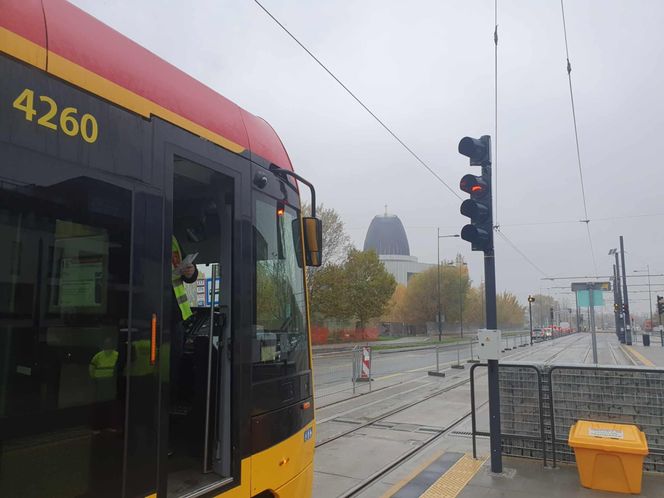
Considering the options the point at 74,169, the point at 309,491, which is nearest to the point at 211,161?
the point at 74,169

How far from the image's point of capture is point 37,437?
220cm

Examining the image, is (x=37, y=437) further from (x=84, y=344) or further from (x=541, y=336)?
(x=541, y=336)

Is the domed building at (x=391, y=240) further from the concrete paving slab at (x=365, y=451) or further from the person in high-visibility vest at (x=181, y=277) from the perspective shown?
the person in high-visibility vest at (x=181, y=277)

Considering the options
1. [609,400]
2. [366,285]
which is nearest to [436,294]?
[366,285]

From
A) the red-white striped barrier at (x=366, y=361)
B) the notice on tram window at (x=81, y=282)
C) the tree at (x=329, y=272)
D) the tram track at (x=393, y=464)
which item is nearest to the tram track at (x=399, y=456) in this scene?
the tram track at (x=393, y=464)

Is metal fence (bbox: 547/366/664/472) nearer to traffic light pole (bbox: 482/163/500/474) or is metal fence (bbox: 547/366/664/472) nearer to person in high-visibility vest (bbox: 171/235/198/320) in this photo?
traffic light pole (bbox: 482/163/500/474)

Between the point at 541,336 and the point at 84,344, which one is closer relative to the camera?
the point at 84,344

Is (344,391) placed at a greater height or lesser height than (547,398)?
lesser

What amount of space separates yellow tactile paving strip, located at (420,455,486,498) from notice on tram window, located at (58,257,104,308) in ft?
14.6

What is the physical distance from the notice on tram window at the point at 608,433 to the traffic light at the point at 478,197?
7.80 feet

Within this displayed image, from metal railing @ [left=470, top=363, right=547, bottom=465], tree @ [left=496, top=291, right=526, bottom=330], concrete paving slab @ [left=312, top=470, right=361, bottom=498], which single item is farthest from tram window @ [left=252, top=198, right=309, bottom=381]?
tree @ [left=496, top=291, right=526, bottom=330]

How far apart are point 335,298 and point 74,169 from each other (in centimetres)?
3881

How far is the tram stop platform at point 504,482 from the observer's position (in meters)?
5.57

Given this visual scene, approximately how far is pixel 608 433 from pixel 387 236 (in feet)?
424
